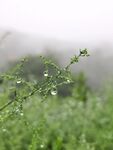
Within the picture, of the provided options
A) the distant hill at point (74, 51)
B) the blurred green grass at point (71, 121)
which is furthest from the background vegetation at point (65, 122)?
the distant hill at point (74, 51)

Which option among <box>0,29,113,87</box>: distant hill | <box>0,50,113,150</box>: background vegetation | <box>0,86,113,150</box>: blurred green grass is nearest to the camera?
<box>0,50,113,150</box>: background vegetation

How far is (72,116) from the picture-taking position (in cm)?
464

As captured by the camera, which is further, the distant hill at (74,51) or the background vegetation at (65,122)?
the distant hill at (74,51)

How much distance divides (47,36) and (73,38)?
373 millimetres

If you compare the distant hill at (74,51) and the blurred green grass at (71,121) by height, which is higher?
the distant hill at (74,51)

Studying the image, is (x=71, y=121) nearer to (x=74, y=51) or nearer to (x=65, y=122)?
(x=65, y=122)

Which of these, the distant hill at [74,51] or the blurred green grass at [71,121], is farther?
the distant hill at [74,51]

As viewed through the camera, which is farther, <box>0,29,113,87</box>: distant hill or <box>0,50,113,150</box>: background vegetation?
<box>0,29,113,87</box>: distant hill

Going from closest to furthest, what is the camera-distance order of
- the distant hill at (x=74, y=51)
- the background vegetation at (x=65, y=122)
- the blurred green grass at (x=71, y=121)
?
the background vegetation at (x=65, y=122)
the blurred green grass at (x=71, y=121)
the distant hill at (x=74, y=51)

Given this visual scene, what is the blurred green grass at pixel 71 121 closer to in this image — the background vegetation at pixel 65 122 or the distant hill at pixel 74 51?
the background vegetation at pixel 65 122

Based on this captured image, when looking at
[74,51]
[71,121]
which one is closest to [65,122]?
[71,121]

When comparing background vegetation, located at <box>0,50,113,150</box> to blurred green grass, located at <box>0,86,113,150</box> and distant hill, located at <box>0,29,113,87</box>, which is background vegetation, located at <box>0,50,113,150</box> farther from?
distant hill, located at <box>0,29,113,87</box>

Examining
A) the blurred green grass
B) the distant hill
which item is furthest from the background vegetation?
the distant hill

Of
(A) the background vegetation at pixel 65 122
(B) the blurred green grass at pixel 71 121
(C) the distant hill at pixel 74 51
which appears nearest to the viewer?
(A) the background vegetation at pixel 65 122
